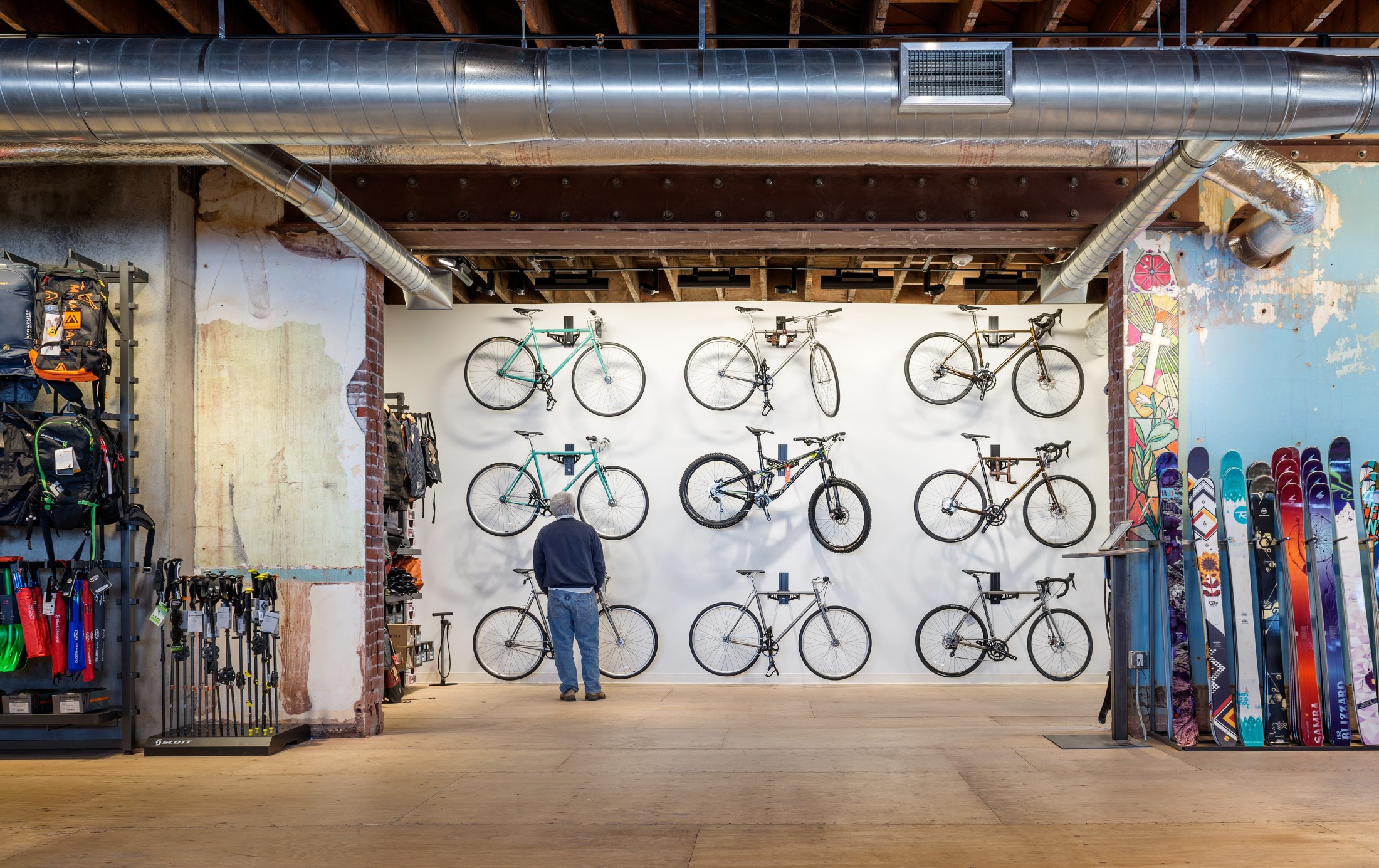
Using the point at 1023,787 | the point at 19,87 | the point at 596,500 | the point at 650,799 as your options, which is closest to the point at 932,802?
the point at 1023,787

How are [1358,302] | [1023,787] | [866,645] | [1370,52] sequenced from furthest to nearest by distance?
1. [866,645]
2. [1358,302]
3. [1023,787]
4. [1370,52]

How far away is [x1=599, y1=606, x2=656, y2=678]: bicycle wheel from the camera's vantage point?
29.5 feet

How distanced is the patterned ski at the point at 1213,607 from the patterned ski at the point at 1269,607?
0.65 feet

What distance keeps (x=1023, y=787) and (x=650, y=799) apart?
1.71 metres

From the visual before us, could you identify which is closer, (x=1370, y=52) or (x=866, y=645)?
(x=1370, y=52)

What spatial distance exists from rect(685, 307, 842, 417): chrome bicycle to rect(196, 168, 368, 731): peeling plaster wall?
3.61m

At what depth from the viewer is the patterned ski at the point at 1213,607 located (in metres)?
5.46

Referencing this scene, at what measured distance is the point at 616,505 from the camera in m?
9.16

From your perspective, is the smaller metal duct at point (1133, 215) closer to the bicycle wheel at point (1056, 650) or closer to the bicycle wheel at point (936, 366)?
the bicycle wheel at point (936, 366)

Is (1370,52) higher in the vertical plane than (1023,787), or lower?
higher

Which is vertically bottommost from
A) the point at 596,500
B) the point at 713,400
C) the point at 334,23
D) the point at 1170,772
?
the point at 1170,772

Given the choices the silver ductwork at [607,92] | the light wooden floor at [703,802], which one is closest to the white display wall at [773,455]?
the light wooden floor at [703,802]

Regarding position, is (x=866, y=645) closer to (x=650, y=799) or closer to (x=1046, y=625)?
(x=1046, y=625)

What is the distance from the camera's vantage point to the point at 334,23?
209 inches
